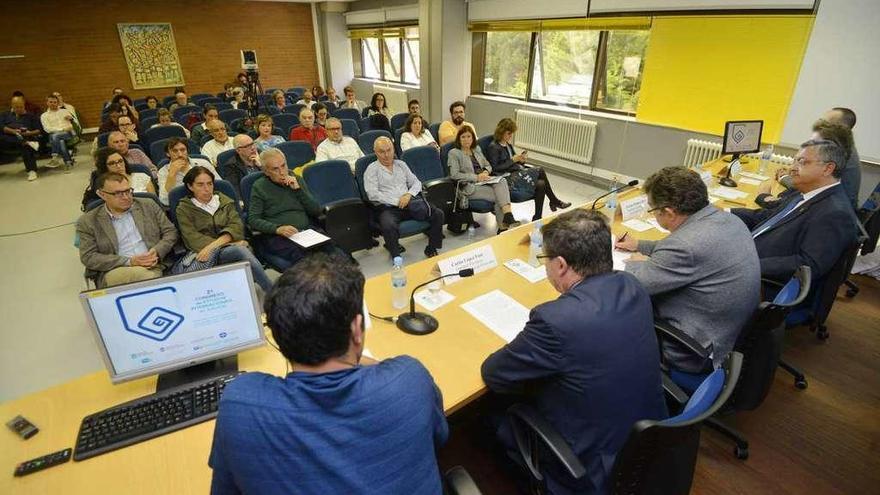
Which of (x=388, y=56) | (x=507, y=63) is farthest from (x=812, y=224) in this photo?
(x=388, y=56)

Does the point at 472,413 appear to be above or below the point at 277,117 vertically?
below

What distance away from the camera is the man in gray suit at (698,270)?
1.66 m

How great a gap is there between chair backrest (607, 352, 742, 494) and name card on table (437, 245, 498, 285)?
42.3 inches

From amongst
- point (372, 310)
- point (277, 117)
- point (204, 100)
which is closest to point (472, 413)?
point (372, 310)

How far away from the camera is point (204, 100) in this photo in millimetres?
8609

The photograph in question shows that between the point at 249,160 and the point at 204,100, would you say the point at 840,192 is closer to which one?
the point at 249,160

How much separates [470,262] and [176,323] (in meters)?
1.28

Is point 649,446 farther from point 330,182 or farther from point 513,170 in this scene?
point 513,170

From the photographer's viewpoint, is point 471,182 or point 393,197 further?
point 471,182

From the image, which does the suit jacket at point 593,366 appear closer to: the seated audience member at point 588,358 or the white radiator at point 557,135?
the seated audience member at point 588,358

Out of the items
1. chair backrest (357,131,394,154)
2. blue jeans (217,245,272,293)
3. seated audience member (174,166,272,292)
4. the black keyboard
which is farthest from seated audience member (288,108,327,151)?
the black keyboard

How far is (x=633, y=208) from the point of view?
9.27 ft

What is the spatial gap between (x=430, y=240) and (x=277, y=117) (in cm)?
368

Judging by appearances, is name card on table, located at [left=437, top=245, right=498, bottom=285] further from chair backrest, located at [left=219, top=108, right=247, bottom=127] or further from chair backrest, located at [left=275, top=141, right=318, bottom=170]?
chair backrest, located at [left=219, top=108, right=247, bottom=127]
